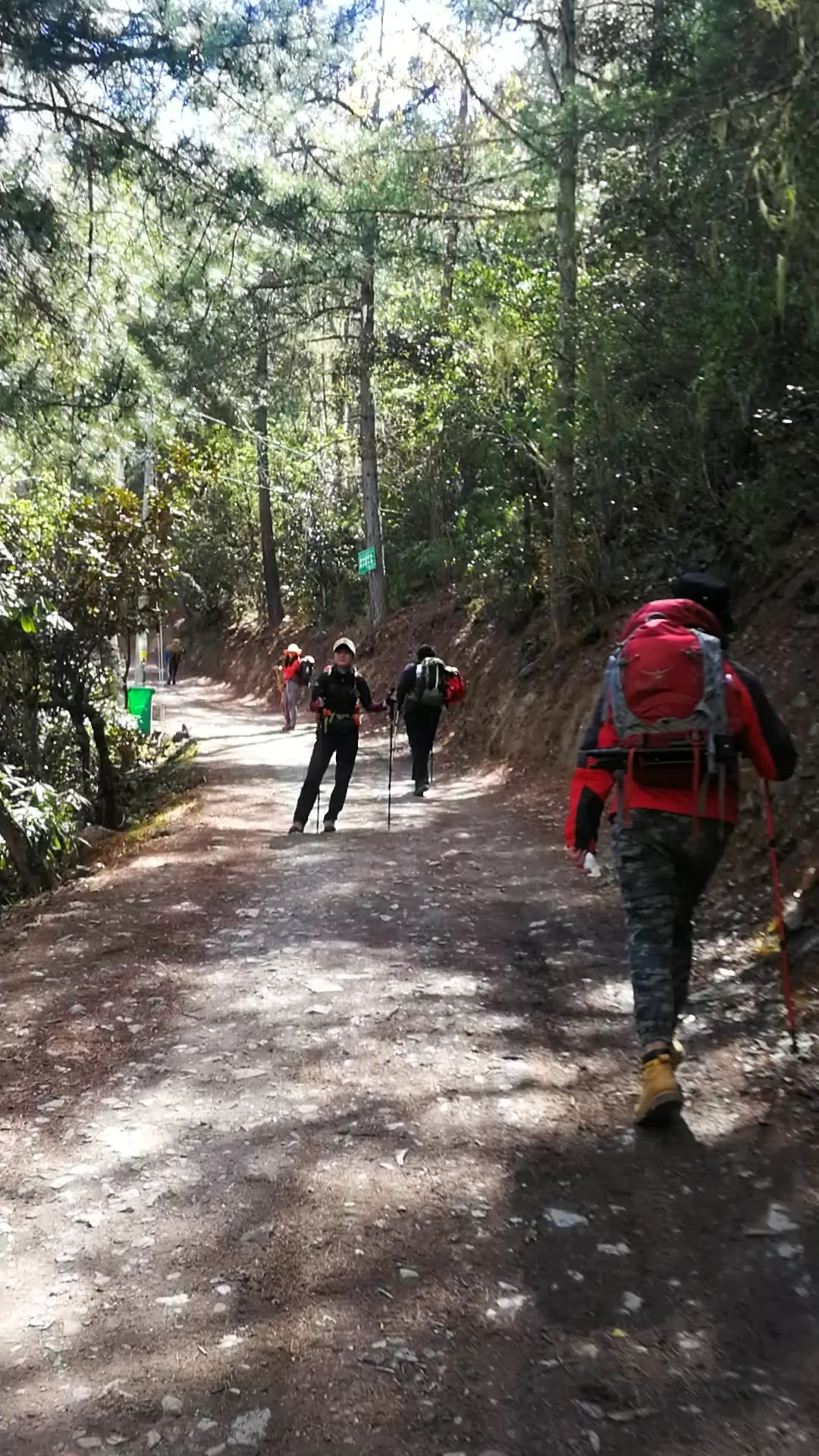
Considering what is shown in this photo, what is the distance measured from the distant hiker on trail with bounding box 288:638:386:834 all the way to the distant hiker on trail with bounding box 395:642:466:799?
234 centimetres

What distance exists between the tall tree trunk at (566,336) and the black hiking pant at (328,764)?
203 inches

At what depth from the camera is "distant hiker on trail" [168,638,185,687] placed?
42219 millimetres

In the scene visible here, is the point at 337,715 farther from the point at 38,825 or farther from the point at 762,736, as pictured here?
the point at 762,736

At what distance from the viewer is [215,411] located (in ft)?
50.8

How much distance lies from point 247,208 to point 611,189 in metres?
3.95

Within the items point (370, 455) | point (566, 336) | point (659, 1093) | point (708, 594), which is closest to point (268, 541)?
point (370, 455)

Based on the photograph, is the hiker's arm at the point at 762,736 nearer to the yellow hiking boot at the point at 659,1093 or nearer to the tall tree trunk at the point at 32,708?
the yellow hiking boot at the point at 659,1093

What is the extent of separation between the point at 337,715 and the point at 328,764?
0.52 m

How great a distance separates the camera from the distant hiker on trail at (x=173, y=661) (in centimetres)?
4222

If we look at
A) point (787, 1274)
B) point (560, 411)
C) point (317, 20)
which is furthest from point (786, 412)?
point (787, 1274)

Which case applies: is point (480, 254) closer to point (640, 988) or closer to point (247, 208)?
point (247, 208)

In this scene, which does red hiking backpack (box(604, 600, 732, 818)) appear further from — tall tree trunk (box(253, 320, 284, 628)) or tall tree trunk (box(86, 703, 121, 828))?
tall tree trunk (box(253, 320, 284, 628))

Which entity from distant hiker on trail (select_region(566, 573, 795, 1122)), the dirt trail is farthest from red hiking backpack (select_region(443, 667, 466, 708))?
distant hiker on trail (select_region(566, 573, 795, 1122))

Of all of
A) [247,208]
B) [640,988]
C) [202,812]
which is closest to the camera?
[640,988]
